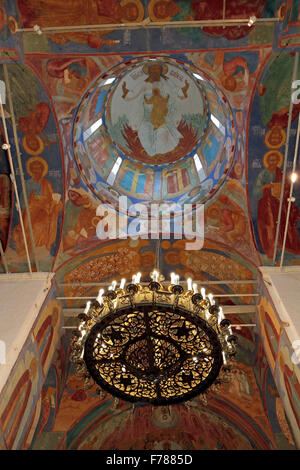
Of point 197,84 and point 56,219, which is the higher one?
point 197,84

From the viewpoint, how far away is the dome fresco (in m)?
9.92

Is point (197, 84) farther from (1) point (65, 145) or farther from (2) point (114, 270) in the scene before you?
(2) point (114, 270)

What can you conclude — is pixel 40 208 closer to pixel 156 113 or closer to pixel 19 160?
pixel 19 160

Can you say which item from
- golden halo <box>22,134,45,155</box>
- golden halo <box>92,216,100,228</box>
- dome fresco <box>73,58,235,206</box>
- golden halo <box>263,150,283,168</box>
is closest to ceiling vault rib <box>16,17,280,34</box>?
dome fresco <box>73,58,235,206</box>

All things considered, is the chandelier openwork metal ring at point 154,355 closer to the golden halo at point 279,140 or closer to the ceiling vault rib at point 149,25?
the golden halo at point 279,140

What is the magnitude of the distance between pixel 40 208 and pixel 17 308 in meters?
2.62

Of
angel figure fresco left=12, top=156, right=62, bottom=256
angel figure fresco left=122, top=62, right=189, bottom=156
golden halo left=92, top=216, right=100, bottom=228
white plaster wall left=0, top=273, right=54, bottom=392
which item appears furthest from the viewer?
angel figure fresco left=122, top=62, right=189, bottom=156

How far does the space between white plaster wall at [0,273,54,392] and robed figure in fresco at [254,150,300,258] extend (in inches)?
206

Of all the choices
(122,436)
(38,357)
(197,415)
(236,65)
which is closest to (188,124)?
(236,65)

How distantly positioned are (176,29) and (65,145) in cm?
358

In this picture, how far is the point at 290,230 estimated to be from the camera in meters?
9.59

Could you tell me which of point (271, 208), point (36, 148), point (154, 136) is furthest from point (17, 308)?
point (271, 208)

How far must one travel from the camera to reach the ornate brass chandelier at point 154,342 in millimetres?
6184

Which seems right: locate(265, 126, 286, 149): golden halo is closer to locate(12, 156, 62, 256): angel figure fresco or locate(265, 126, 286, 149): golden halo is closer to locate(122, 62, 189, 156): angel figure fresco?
locate(122, 62, 189, 156): angel figure fresco
